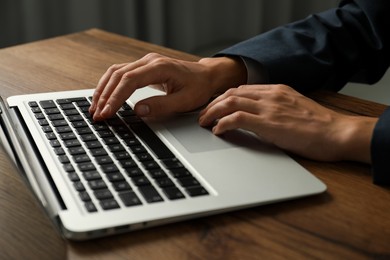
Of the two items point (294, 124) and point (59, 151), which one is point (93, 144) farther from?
point (294, 124)

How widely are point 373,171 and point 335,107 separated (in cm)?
25

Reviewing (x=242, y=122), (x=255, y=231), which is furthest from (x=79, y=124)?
(x=255, y=231)

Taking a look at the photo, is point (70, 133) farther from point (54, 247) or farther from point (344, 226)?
point (344, 226)

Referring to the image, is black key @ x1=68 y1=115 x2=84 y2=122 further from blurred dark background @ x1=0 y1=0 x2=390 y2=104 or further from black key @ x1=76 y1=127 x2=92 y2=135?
blurred dark background @ x1=0 y1=0 x2=390 y2=104

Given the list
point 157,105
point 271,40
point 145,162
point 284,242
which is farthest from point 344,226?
point 271,40

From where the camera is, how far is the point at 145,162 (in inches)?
27.2

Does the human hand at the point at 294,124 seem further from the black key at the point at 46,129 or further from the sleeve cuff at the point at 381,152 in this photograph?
the black key at the point at 46,129

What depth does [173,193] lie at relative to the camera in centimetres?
62

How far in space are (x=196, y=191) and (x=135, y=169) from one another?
83 mm

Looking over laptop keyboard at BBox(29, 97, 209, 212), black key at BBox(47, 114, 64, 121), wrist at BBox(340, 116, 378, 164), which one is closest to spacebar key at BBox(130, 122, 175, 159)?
laptop keyboard at BBox(29, 97, 209, 212)

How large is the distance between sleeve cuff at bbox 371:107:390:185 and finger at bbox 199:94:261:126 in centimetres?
16

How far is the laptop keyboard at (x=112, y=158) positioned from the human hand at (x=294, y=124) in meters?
0.10

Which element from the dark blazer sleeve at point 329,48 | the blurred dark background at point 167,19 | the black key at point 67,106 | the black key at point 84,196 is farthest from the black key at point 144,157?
the blurred dark background at point 167,19

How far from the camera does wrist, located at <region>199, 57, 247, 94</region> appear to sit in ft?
3.15
